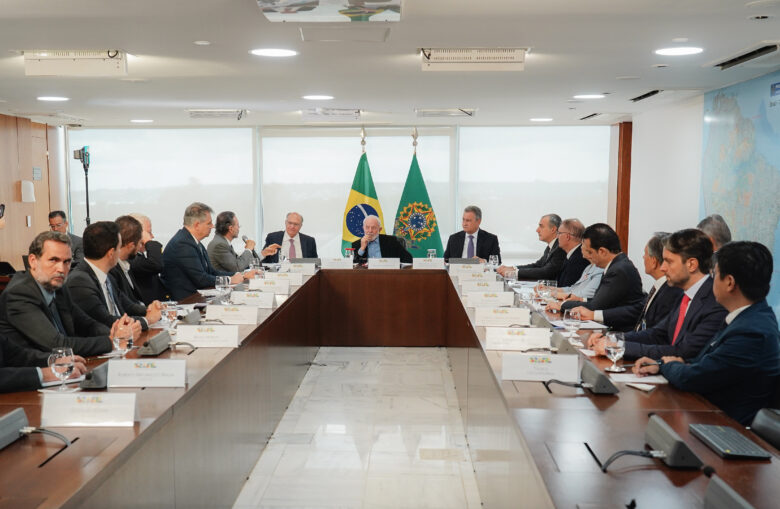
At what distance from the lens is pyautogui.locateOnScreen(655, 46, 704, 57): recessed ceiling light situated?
194 inches

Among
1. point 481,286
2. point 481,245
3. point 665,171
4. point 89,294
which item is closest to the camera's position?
point 89,294

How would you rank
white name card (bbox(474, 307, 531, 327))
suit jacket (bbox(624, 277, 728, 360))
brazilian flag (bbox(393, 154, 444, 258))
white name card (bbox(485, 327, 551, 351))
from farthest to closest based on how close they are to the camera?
brazilian flag (bbox(393, 154, 444, 258)) → white name card (bbox(474, 307, 531, 327)) → white name card (bbox(485, 327, 551, 351)) → suit jacket (bbox(624, 277, 728, 360))

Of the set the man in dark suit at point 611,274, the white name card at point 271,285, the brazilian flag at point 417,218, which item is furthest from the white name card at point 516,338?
the brazilian flag at point 417,218

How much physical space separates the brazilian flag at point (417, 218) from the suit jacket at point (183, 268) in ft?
18.7

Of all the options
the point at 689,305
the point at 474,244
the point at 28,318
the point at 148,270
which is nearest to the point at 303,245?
the point at 474,244

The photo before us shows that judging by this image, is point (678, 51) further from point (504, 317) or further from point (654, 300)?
point (504, 317)

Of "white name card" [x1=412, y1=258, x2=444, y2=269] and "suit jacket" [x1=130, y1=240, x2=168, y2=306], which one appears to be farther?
"white name card" [x1=412, y1=258, x2=444, y2=269]

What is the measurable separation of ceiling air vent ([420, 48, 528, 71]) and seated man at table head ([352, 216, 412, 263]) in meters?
2.45

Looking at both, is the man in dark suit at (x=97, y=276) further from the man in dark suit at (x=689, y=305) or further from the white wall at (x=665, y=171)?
the white wall at (x=665, y=171)

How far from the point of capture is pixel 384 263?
704cm

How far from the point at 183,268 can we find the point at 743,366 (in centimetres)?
438

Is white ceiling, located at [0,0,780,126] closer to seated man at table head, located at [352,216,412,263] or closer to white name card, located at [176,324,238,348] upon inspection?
seated man at table head, located at [352,216,412,263]

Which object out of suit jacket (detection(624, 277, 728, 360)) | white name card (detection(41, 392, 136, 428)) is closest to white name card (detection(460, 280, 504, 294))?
suit jacket (detection(624, 277, 728, 360))

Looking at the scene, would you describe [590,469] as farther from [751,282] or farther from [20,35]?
[20,35]
